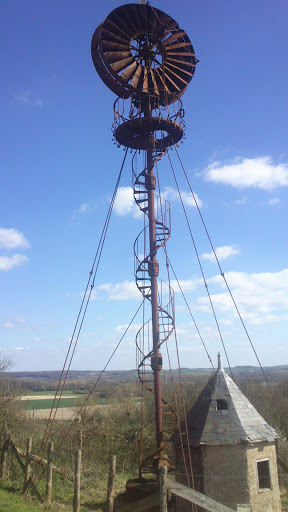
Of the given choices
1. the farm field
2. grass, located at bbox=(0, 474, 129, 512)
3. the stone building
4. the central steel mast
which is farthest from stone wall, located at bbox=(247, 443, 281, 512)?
the farm field

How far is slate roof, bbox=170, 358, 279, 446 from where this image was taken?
537 inches

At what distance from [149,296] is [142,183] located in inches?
184

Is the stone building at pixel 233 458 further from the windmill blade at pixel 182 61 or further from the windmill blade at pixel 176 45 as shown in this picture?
the windmill blade at pixel 176 45

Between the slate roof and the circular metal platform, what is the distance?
12226mm

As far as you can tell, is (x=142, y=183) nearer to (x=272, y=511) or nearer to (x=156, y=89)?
(x=156, y=89)

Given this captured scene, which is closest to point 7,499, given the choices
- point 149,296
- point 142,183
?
point 149,296

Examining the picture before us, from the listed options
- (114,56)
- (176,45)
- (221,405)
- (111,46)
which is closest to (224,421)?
(221,405)

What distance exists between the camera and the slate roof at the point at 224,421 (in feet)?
44.8

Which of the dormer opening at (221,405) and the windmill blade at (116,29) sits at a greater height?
the windmill blade at (116,29)

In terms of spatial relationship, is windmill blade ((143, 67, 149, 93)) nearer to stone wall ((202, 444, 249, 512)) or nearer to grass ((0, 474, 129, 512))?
stone wall ((202, 444, 249, 512))

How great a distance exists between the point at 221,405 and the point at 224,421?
96cm

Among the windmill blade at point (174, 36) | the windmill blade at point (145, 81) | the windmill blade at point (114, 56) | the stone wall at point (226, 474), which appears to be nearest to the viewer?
the stone wall at point (226, 474)

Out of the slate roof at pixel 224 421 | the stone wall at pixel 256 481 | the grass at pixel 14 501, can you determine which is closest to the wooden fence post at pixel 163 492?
the slate roof at pixel 224 421

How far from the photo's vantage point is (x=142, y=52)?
1628cm
